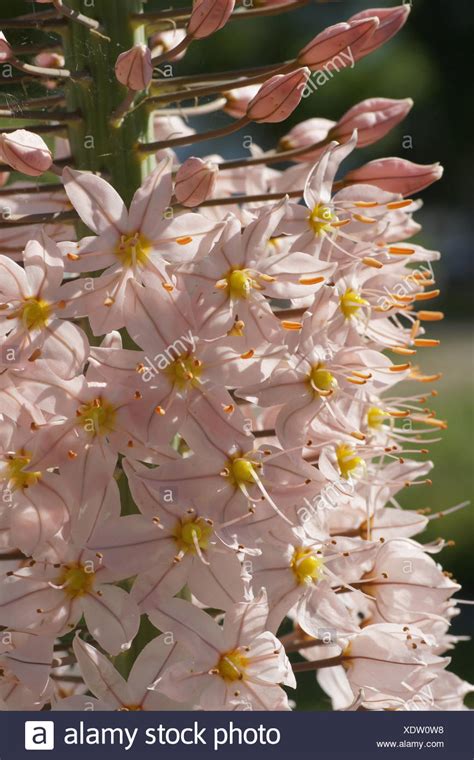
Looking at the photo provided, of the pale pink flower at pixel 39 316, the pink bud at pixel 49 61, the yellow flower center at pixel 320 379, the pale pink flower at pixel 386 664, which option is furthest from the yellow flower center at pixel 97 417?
the pink bud at pixel 49 61

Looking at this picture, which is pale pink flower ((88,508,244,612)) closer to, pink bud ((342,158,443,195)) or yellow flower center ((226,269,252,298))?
yellow flower center ((226,269,252,298))

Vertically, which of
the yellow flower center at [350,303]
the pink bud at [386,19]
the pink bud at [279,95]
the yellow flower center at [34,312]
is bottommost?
the yellow flower center at [350,303]

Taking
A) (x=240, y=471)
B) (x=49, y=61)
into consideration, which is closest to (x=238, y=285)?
(x=240, y=471)

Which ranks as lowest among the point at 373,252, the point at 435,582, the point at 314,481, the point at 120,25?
the point at 435,582

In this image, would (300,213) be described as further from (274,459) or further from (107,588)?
(107,588)

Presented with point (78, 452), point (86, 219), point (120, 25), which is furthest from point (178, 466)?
point (120, 25)

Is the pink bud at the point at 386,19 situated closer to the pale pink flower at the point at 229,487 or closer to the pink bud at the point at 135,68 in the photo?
the pink bud at the point at 135,68

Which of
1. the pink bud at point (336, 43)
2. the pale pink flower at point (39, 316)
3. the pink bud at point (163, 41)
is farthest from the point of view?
the pink bud at point (163, 41)
